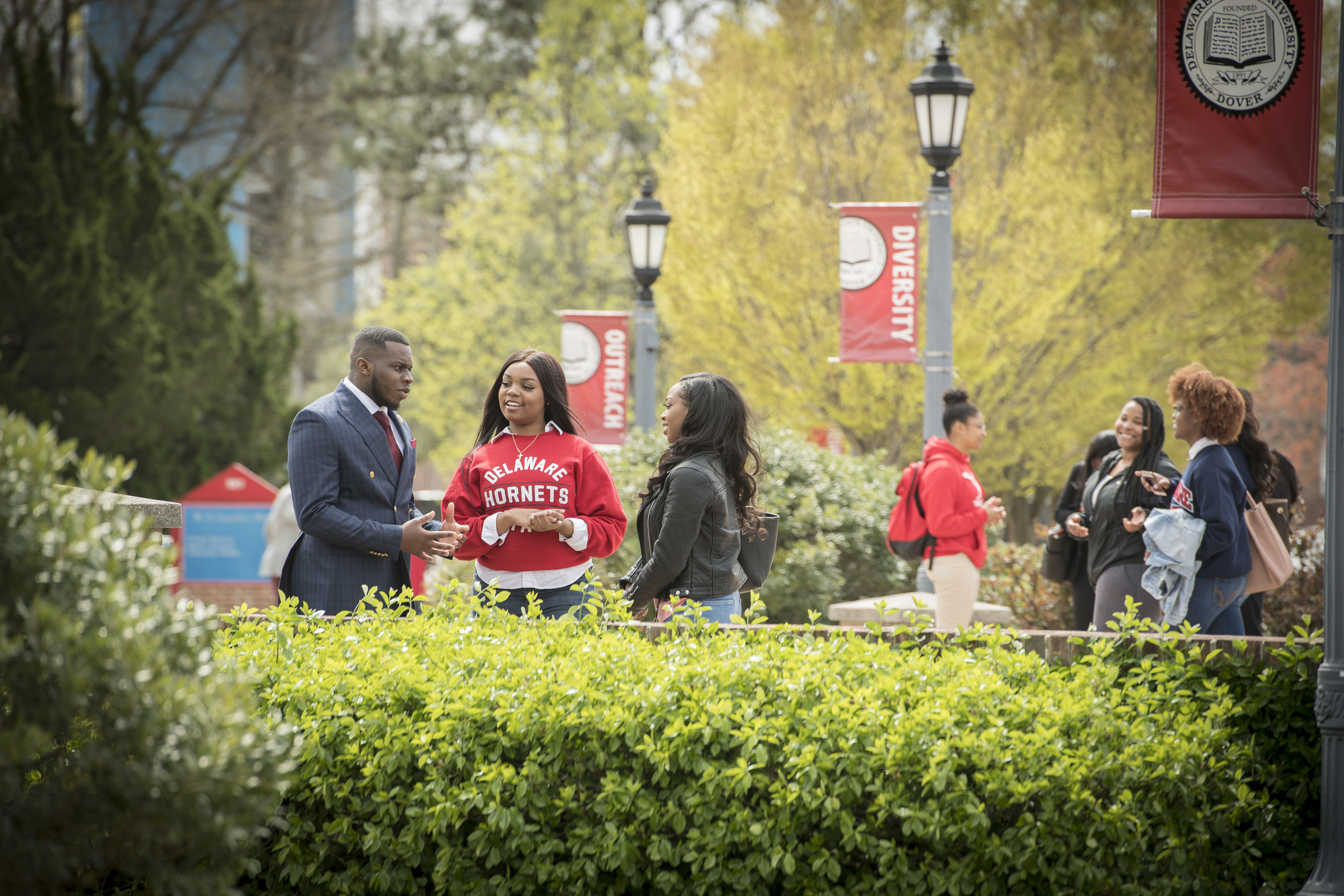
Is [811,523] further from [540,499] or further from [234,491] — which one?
[234,491]

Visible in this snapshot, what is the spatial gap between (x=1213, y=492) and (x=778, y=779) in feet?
10.2

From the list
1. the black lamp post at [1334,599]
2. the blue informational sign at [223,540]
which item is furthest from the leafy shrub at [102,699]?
the blue informational sign at [223,540]

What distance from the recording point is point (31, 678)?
2.36m

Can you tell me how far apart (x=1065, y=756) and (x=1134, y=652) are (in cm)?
93

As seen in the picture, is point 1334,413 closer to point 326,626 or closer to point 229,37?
point 326,626

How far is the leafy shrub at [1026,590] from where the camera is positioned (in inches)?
326

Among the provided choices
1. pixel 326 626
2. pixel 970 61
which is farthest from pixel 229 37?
pixel 326 626

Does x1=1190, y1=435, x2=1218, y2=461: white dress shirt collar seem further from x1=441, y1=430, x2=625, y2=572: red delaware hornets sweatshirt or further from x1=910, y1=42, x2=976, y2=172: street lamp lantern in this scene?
x1=910, y1=42, x2=976, y2=172: street lamp lantern

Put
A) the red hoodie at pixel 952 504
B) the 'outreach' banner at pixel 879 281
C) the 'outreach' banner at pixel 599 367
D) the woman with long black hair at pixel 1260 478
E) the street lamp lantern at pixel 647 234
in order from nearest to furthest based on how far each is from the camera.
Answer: the woman with long black hair at pixel 1260 478 → the red hoodie at pixel 952 504 → the 'outreach' banner at pixel 879 281 → the street lamp lantern at pixel 647 234 → the 'outreach' banner at pixel 599 367

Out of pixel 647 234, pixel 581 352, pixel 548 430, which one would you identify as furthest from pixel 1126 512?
pixel 581 352

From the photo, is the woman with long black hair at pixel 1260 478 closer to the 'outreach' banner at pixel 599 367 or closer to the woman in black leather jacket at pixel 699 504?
the woman in black leather jacket at pixel 699 504

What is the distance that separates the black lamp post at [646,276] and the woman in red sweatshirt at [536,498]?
679cm

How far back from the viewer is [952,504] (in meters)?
7.03

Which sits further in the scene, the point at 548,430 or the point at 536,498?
the point at 548,430
